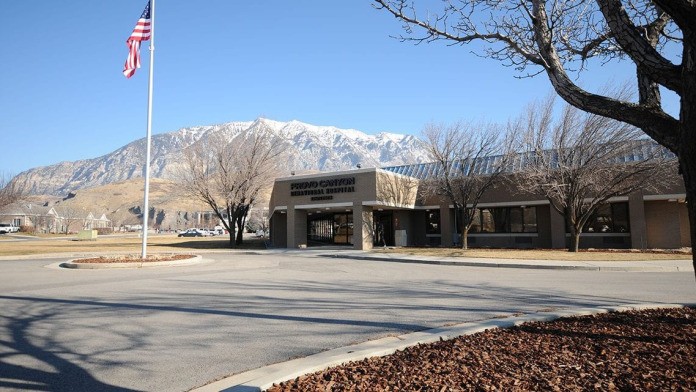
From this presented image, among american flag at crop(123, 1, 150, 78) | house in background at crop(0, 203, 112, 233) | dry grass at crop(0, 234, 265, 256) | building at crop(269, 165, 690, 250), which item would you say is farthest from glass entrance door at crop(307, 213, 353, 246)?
house in background at crop(0, 203, 112, 233)

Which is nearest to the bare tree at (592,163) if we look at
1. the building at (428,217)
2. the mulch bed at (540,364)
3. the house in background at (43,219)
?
the building at (428,217)

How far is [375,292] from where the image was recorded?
10.6m

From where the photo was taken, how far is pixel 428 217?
37094 millimetres

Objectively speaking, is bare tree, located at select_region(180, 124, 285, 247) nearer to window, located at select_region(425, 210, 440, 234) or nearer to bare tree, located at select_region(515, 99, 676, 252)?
window, located at select_region(425, 210, 440, 234)

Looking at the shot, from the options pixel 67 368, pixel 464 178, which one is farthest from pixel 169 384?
pixel 464 178

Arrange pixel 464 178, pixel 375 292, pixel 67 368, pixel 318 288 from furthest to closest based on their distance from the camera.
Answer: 1. pixel 464 178
2. pixel 318 288
3. pixel 375 292
4. pixel 67 368

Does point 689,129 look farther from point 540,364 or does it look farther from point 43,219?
point 43,219

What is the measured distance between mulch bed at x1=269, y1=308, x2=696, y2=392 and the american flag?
18629 millimetres

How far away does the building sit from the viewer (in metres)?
28.7

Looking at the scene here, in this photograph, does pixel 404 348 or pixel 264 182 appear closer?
pixel 404 348

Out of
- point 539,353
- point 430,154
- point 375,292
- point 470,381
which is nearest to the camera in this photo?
point 470,381

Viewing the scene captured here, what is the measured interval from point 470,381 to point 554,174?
76.5ft

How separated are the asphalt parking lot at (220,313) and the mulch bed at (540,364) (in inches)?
58.7

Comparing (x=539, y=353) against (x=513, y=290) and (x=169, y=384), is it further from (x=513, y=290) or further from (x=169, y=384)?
(x=513, y=290)
